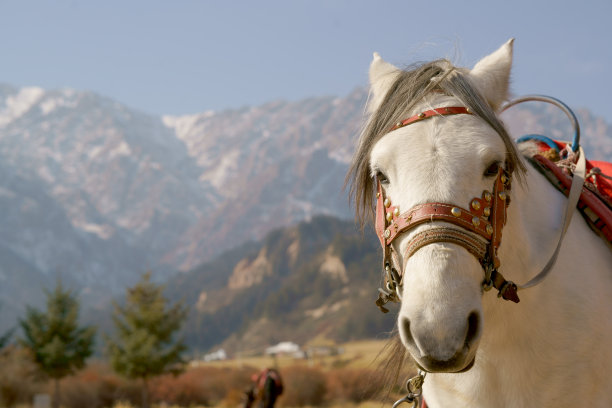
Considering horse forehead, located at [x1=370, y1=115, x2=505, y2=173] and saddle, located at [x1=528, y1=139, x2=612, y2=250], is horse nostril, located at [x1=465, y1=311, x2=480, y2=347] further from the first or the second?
saddle, located at [x1=528, y1=139, x2=612, y2=250]

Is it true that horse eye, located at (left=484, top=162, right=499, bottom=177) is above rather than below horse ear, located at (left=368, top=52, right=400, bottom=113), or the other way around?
below

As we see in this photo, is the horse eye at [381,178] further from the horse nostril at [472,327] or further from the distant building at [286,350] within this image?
the distant building at [286,350]

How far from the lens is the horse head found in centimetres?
226

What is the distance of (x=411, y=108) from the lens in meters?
2.87

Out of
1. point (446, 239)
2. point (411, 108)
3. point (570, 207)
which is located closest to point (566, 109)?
point (570, 207)

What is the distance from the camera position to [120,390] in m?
45.1

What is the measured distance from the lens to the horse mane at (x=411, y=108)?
2750 mm

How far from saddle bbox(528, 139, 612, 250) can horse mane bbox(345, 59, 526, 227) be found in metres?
0.61

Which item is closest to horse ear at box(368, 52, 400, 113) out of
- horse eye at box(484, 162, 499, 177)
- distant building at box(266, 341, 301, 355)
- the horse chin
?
horse eye at box(484, 162, 499, 177)

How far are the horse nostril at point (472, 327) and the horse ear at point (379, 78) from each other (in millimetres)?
1270

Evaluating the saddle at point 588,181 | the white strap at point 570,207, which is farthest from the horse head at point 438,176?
the saddle at point 588,181

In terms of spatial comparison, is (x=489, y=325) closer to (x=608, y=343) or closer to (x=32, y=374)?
(x=608, y=343)

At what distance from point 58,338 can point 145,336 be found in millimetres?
5303

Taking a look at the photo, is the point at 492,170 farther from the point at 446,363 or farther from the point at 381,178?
the point at 446,363
